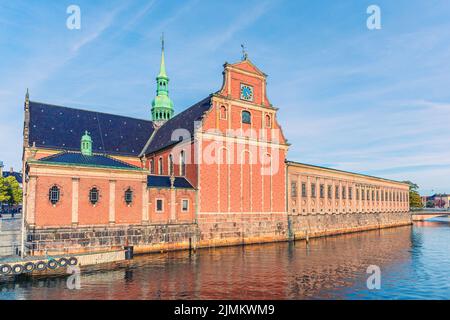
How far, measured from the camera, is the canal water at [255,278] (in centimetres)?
2362

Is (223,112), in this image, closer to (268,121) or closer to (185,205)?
(268,121)

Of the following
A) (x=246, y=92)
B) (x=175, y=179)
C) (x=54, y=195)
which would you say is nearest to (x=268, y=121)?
(x=246, y=92)

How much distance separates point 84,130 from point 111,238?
86.2 ft

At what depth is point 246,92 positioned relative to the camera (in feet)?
173

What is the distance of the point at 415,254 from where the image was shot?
42.6 m

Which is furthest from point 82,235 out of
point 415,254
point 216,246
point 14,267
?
point 415,254

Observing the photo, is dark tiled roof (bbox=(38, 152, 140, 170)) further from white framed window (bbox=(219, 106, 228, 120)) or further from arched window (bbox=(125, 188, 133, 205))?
white framed window (bbox=(219, 106, 228, 120))

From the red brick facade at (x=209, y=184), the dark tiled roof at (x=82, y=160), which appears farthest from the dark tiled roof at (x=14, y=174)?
the dark tiled roof at (x=82, y=160)

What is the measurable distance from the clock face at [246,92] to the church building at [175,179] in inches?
6.3

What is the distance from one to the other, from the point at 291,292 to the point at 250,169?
2998 cm

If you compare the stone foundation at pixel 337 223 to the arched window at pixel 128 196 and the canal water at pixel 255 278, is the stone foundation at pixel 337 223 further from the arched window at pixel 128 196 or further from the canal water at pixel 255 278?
the arched window at pixel 128 196

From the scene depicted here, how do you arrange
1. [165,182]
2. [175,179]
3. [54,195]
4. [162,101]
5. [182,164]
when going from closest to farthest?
1. [54,195]
2. [165,182]
3. [175,179]
4. [182,164]
5. [162,101]

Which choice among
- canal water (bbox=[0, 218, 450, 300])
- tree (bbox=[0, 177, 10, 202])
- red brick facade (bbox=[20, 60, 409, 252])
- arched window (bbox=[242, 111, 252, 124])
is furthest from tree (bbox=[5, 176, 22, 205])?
arched window (bbox=[242, 111, 252, 124])
